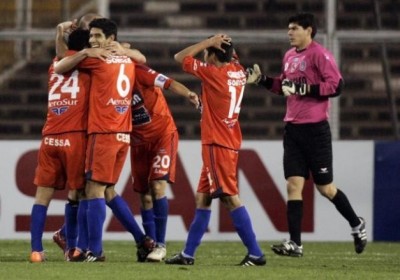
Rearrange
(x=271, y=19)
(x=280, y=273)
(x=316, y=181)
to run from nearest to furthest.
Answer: (x=280, y=273) < (x=316, y=181) < (x=271, y=19)

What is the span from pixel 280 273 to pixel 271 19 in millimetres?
6909

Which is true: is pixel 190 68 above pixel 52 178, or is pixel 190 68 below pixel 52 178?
above

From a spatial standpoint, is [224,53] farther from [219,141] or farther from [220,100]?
[219,141]

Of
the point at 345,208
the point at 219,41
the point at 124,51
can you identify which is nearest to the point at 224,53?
the point at 219,41

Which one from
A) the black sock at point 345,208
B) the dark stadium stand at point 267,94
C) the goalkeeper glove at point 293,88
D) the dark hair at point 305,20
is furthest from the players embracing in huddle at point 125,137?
the dark stadium stand at point 267,94

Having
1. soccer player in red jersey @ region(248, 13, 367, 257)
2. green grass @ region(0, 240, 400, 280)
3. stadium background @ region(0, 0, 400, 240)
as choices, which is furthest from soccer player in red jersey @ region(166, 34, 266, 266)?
stadium background @ region(0, 0, 400, 240)

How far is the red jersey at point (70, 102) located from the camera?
472 inches

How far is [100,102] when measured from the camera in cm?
1183

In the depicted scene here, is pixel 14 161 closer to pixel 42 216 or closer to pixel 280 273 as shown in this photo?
pixel 42 216

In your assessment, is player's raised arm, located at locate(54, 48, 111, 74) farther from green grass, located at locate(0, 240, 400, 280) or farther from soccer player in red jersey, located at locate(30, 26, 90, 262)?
green grass, located at locate(0, 240, 400, 280)

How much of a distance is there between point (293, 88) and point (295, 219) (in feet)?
3.82

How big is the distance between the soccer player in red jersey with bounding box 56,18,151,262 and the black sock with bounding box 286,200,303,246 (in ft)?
6.67

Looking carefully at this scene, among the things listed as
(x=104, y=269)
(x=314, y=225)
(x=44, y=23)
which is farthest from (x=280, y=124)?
(x=104, y=269)

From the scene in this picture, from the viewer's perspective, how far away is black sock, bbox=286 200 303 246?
13.3m
